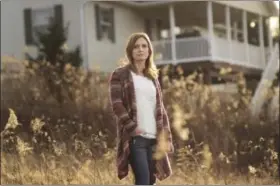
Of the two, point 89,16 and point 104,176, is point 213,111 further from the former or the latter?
point 89,16

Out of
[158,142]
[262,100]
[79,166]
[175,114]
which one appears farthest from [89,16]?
[158,142]

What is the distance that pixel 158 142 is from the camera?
4.88 meters

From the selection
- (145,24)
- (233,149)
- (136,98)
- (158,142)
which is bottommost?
(233,149)

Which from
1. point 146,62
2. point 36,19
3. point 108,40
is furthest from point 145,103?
point 36,19

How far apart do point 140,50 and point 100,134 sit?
9.70 ft

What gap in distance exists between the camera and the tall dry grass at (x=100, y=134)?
293 inches

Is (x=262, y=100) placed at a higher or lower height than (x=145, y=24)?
lower

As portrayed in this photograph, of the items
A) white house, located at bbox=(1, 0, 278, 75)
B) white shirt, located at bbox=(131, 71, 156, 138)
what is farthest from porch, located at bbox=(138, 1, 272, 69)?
white shirt, located at bbox=(131, 71, 156, 138)

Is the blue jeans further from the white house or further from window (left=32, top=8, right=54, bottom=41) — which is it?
window (left=32, top=8, right=54, bottom=41)

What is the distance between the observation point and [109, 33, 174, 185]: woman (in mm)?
4777

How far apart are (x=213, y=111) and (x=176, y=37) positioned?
869 cm

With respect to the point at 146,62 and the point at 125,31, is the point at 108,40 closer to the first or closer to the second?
the point at 125,31

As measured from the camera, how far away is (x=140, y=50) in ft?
16.0

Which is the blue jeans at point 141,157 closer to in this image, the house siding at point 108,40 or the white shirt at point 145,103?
the white shirt at point 145,103
